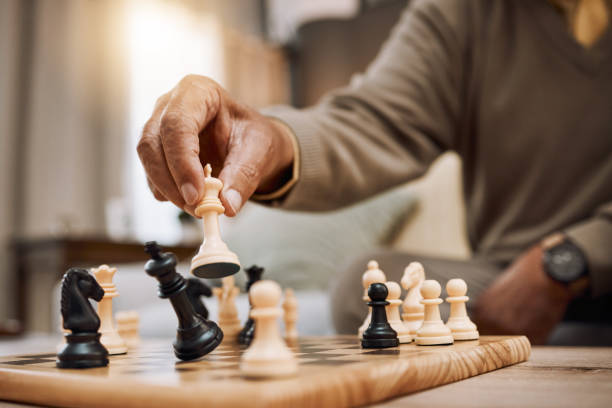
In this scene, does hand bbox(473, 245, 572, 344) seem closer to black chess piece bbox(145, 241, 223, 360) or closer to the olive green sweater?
the olive green sweater

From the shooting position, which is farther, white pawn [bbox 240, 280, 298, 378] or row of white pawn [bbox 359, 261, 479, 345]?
row of white pawn [bbox 359, 261, 479, 345]

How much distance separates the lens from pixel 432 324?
0.73 metres

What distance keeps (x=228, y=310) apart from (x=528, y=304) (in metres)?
0.68

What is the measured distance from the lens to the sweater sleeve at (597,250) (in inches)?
49.6

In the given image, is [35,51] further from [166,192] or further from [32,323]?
[166,192]

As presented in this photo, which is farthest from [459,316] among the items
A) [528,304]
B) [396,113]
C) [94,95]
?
[94,95]

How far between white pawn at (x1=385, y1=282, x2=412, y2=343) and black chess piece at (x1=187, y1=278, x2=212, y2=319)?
278 mm

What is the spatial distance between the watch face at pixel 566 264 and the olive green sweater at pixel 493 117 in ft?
0.16

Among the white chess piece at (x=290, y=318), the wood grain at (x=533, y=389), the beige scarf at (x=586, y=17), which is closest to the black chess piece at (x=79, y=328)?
the wood grain at (x=533, y=389)

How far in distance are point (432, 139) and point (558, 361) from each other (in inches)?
37.1

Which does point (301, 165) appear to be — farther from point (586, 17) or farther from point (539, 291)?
point (586, 17)

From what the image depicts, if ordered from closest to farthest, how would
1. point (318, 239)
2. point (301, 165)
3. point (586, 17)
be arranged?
point (301, 165) → point (586, 17) → point (318, 239)

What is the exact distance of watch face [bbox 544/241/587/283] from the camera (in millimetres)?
1257

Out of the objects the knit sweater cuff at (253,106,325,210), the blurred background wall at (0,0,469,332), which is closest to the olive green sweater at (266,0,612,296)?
the knit sweater cuff at (253,106,325,210)
